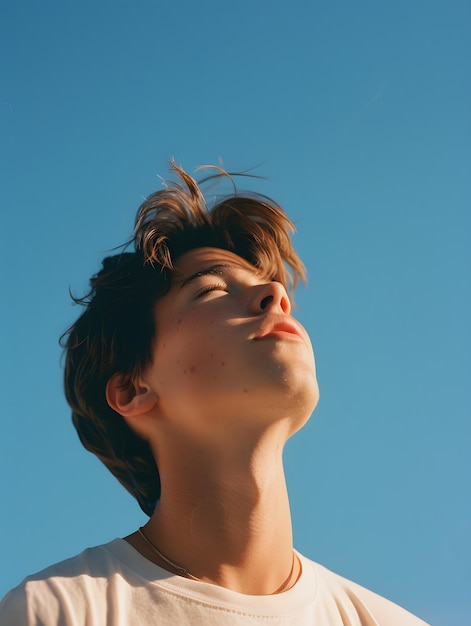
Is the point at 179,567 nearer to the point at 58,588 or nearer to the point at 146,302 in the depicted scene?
the point at 58,588

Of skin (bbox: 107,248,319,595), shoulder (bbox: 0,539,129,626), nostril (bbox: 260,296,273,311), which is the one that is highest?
nostril (bbox: 260,296,273,311)

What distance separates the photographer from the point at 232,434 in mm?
3451

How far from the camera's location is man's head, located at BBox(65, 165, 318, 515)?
391 cm

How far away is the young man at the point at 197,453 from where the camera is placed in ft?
10.3

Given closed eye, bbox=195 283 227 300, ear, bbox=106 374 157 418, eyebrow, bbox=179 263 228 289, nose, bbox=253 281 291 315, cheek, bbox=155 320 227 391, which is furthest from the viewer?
eyebrow, bbox=179 263 228 289

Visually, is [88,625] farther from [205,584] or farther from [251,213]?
[251,213]

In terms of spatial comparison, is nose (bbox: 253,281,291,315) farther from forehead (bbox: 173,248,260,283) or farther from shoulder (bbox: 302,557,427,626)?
shoulder (bbox: 302,557,427,626)

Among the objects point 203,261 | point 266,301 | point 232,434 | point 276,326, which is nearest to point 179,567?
point 232,434

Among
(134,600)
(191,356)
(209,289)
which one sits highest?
(209,289)

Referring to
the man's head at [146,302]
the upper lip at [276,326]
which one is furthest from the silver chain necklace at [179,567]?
the upper lip at [276,326]

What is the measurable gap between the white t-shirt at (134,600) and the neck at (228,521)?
0.12m

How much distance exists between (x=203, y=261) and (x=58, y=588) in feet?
6.00

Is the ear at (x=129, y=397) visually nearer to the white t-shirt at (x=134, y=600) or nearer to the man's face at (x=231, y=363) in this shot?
the man's face at (x=231, y=363)

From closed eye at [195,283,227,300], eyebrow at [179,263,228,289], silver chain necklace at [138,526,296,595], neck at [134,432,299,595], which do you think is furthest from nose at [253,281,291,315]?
silver chain necklace at [138,526,296,595]
